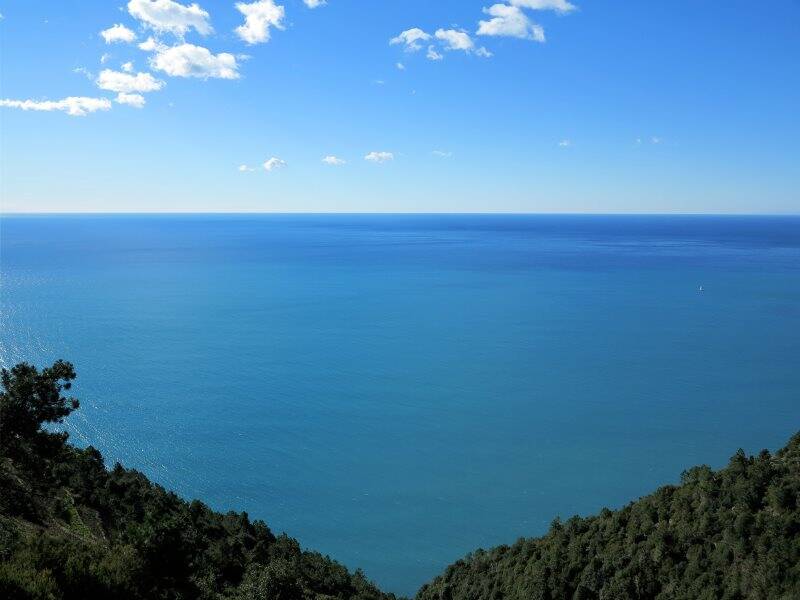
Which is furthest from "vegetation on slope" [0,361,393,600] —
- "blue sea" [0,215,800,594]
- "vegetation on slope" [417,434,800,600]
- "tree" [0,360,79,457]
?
"blue sea" [0,215,800,594]

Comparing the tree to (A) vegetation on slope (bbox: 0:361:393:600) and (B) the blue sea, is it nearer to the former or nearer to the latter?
(A) vegetation on slope (bbox: 0:361:393:600)

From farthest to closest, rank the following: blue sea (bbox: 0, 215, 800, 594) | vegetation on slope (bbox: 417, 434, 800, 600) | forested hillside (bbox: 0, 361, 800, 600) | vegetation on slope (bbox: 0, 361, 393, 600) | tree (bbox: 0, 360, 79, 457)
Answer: blue sea (bbox: 0, 215, 800, 594) < tree (bbox: 0, 360, 79, 457) < vegetation on slope (bbox: 417, 434, 800, 600) < forested hillside (bbox: 0, 361, 800, 600) < vegetation on slope (bbox: 0, 361, 393, 600)

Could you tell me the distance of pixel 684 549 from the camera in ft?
65.6

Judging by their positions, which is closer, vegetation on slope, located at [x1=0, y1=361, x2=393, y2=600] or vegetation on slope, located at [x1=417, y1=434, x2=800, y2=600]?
vegetation on slope, located at [x1=0, y1=361, x2=393, y2=600]

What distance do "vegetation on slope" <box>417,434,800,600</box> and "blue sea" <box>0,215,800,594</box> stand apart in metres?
10.6

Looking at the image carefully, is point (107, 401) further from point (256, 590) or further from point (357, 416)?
point (256, 590)

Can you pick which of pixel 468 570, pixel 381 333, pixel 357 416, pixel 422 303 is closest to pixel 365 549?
pixel 468 570

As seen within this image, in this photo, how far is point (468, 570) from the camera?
26766 millimetres

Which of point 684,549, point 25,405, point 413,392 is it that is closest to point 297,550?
point 25,405

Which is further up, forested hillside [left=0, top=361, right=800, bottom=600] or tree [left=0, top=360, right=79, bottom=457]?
tree [left=0, top=360, right=79, bottom=457]

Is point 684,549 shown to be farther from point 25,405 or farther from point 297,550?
point 25,405

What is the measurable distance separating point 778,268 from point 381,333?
107727mm

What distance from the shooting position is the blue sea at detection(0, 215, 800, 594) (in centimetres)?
3909

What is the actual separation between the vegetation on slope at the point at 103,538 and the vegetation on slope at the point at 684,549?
7.35m
